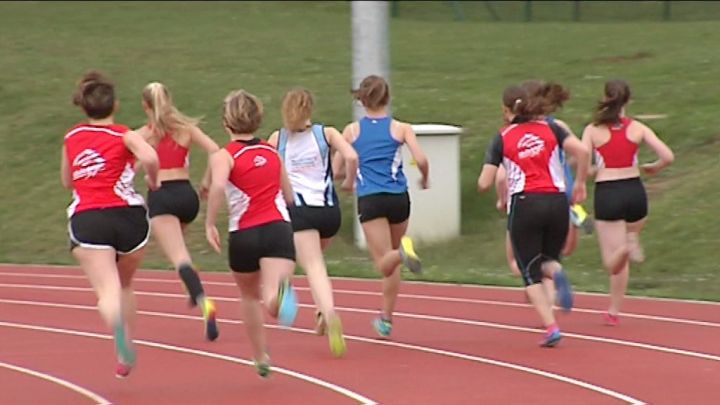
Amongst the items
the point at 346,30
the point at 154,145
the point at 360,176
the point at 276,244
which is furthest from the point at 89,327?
the point at 346,30

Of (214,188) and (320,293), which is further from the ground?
(214,188)

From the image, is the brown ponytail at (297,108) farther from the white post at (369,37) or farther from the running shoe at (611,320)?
the white post at (369,37)

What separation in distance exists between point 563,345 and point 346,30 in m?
26.8

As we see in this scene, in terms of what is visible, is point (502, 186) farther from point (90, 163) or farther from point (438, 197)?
point (438, 197)

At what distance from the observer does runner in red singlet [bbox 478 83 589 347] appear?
34.8ft

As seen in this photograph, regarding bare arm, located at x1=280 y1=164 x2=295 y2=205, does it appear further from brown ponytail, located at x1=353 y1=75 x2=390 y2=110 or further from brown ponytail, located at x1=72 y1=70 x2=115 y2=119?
brown ponytail, located at x1=353 y1=75 x2=390 y2=110

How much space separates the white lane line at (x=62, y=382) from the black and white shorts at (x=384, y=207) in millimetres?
2513

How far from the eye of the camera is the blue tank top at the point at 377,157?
11055mm

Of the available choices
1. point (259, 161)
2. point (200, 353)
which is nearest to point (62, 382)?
point (200, 353)

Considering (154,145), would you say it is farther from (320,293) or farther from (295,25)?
(295,25)

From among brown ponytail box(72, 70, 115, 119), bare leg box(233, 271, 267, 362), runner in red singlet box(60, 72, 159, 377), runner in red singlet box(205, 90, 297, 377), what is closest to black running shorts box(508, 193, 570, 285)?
runner in red singlet box(205, 90, 297, 377)

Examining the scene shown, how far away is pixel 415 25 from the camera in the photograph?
128ft

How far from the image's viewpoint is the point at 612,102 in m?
11.7

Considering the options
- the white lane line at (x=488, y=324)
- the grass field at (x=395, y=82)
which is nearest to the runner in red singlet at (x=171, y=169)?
the white lane line at (x=488, y=324)
